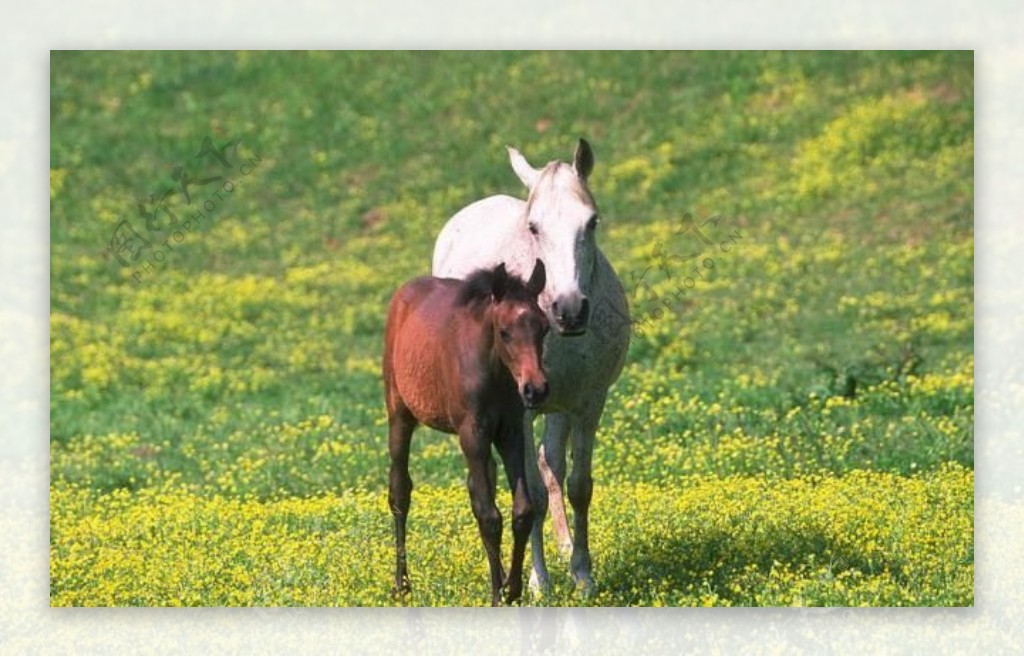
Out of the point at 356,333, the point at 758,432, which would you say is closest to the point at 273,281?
the point at 356,333

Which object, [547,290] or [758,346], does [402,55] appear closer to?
[758,346]

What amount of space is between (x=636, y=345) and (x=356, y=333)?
2385 mm

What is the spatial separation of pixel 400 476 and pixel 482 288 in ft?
4.50

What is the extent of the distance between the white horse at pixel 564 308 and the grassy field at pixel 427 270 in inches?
47.3

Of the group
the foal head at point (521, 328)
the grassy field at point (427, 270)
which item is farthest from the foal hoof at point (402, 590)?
the foal head at point (521, 328)

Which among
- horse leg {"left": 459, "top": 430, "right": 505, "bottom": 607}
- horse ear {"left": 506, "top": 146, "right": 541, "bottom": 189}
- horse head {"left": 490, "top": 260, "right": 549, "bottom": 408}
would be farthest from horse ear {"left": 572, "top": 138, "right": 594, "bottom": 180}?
horse leg {"left": 459, "top": 430, "right": 505, "bottom": 607}

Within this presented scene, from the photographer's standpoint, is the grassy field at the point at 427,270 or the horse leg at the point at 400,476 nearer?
the horse leg at the point at 400,476

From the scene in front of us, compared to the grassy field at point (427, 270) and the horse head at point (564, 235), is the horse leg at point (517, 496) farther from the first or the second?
the grassy field at point (427, 270)

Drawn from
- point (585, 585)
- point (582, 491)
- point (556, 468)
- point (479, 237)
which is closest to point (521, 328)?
point (582, 491)

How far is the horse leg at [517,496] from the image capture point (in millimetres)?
10227

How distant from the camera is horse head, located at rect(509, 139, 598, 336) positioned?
404 inches

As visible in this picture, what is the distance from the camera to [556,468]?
1191 centimetres

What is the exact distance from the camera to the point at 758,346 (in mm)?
17438

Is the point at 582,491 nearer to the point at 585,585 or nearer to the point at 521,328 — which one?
the point at 585,585
